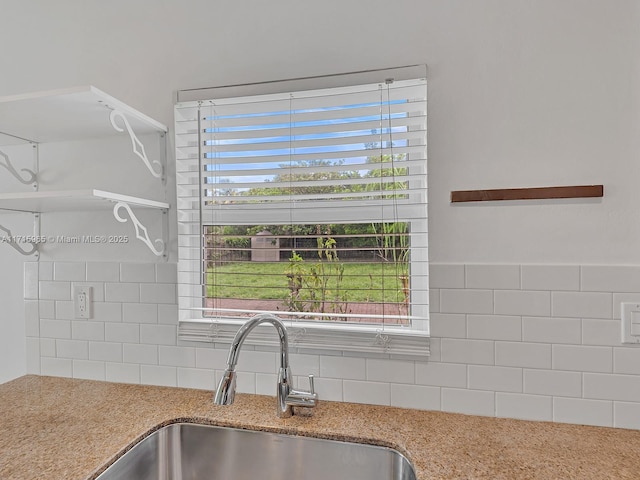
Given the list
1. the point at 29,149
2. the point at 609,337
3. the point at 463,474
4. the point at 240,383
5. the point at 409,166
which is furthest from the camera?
the point at 29,149

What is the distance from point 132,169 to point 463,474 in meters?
1.39

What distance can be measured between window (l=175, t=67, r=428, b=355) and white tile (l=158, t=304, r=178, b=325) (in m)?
0.03

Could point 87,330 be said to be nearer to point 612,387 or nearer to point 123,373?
point 123,373

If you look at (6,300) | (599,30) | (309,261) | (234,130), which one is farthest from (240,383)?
(599,30)

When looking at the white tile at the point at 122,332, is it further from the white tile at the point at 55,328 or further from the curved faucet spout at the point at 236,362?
the curved faucet spout at the point at 236,362

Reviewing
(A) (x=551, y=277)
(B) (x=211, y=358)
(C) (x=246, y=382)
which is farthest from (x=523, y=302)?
(B) (x=211, y=358)

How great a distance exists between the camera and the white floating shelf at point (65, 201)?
3.55ft

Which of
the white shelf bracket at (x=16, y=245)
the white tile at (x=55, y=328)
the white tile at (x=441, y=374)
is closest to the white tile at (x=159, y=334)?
the white tile at (x=55, y=328)

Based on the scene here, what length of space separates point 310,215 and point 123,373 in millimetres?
902

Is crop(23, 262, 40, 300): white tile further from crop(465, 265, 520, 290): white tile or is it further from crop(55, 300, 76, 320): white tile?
crop(465, 265, 520, 290): white tile

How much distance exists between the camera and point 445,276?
1.23 metres

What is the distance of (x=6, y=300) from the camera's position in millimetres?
1596

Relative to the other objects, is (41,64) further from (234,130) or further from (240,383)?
(240,383)

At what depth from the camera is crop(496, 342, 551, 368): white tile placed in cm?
116
